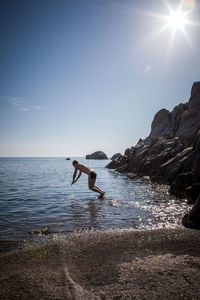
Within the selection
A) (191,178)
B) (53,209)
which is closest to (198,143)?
(191,178)

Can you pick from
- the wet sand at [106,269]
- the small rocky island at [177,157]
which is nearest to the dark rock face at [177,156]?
the small rocky island at [177,157]

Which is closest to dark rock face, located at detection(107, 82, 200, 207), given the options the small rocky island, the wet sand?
the small rocky island

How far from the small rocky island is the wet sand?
291 centimetres

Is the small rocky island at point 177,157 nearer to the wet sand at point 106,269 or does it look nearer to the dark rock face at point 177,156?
the dark rock face at point 177,156

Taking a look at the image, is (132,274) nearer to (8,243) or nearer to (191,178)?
(8,243)

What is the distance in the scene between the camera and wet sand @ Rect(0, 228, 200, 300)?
9.95 ft

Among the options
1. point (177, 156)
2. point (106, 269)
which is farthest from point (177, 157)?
point (106, 269)

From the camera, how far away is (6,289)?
10.4 ft

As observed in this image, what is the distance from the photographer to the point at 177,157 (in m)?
21.0

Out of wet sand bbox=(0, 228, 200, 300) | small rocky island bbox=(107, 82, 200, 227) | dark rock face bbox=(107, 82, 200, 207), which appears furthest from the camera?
dark rock face bbox=(107, 82, 200, 207)

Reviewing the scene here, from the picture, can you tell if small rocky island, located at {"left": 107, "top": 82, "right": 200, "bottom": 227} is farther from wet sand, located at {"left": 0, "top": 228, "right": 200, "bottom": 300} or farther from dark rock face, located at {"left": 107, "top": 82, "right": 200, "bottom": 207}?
wet sand, located at {"left": 0, "top": 228, "right": 200, "bottom": 300}

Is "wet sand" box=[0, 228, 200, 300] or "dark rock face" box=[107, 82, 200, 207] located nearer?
"wet sand" box=[0, 228, 200, 300]

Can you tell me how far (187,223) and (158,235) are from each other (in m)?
1.71

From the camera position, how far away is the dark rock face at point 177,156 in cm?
1422
